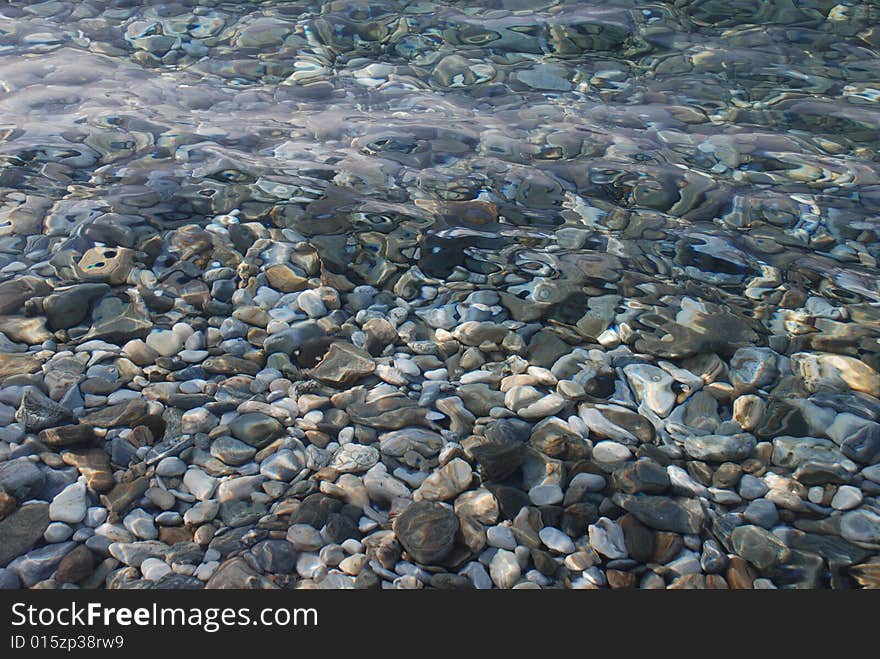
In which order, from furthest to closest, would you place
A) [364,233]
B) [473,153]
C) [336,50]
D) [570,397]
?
1. [336,50]
2. [473,153]
3. [364,233]
4. [570,397]

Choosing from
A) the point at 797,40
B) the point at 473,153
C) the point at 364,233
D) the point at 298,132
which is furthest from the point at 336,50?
the point at 797,40

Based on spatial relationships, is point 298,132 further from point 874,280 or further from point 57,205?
point 874,280

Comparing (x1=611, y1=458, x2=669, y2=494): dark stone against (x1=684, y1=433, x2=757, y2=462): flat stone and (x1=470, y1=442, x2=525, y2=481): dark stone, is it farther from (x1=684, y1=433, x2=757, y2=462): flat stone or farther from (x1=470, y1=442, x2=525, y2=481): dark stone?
(x1=470, y1=442, x2=525, y2=481): dark stone

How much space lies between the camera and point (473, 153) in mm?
3211

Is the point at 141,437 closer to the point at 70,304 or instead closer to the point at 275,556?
the point at 275,556

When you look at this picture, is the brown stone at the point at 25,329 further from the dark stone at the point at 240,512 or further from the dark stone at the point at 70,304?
the dark stone at the point at 240,512

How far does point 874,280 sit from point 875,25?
2.66 metres

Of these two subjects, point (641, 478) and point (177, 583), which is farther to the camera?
point (641, 478)

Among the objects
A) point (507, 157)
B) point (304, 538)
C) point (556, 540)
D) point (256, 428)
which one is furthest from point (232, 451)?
point (507, 157)

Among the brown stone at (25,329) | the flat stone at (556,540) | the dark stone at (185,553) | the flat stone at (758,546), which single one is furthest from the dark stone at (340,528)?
the brown stone at (25,329)

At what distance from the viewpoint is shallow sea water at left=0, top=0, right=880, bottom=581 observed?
242 centimetres

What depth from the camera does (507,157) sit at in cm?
319

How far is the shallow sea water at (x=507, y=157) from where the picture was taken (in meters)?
2.42

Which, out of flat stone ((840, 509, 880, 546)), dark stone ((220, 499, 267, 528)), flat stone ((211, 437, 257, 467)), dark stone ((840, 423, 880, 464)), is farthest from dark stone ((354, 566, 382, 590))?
dark stone ((840, 423, 880, 464))
